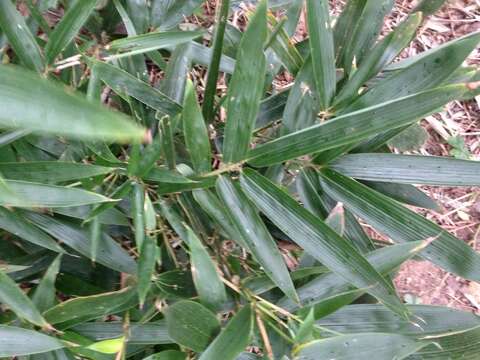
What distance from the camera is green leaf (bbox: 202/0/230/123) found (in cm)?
75

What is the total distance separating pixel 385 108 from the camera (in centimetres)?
66

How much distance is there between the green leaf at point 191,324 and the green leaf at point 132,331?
3.7 inches

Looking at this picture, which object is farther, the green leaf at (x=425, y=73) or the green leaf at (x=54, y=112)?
the green leaf at (x=425, y=73)

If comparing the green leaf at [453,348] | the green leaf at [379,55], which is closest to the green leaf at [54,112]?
the green leaf at [379,55]

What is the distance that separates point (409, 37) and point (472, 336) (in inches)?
19.0

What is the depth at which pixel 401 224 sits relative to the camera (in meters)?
0.81

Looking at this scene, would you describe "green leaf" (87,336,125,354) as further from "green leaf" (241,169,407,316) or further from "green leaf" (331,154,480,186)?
"green leaf" (331,154,480,186)

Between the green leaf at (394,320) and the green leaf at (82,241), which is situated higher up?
the green leaf at (82,241)

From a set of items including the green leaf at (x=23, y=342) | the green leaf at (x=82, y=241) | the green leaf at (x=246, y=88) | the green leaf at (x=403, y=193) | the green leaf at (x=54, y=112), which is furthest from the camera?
the green leaf at (x=403, y=193)

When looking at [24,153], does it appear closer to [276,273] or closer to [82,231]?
[82,231]

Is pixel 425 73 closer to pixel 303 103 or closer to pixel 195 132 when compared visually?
pixel 303 103

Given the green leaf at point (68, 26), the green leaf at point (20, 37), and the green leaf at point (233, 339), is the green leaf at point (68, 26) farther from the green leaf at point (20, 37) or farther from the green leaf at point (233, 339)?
the green leaf at point (233, 339)

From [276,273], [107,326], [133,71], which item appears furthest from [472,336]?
[133,71]

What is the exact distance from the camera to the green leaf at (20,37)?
784 millimetres
